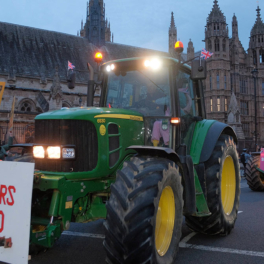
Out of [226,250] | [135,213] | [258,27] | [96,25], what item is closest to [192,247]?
[226,250]

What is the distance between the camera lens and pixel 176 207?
3604 millimetres

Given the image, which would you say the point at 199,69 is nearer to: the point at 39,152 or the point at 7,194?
the point at 39,152

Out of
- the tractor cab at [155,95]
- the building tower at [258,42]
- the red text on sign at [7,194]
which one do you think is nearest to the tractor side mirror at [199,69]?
the tractor cab at [155,95]

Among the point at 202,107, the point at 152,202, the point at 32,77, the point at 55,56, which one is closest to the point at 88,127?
the point at 152,202

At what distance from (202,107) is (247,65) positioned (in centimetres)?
5107

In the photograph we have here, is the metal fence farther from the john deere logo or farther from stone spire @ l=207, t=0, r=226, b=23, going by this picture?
stone spire @ l=207, t=0, r=226, b=23

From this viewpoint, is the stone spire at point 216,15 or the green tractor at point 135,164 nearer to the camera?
the green tractor at point 135,164

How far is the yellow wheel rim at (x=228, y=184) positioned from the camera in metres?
5.26

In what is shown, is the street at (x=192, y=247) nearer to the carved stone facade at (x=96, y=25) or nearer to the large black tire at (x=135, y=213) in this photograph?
the large black tire at (x=135, y=213)

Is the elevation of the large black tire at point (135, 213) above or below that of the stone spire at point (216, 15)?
below

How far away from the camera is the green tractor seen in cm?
296

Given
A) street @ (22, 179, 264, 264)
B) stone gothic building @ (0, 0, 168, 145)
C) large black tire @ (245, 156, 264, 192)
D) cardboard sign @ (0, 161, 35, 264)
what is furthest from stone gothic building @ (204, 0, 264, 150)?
cardboard sign @ (0, 161, 35, 264)

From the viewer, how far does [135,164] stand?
3.21 m

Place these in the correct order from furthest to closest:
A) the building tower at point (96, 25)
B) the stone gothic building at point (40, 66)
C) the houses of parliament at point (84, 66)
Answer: the building tower at point (96, 25), the houses of parliament at point (84, 66), the stone gothic building at point (40, 66)
